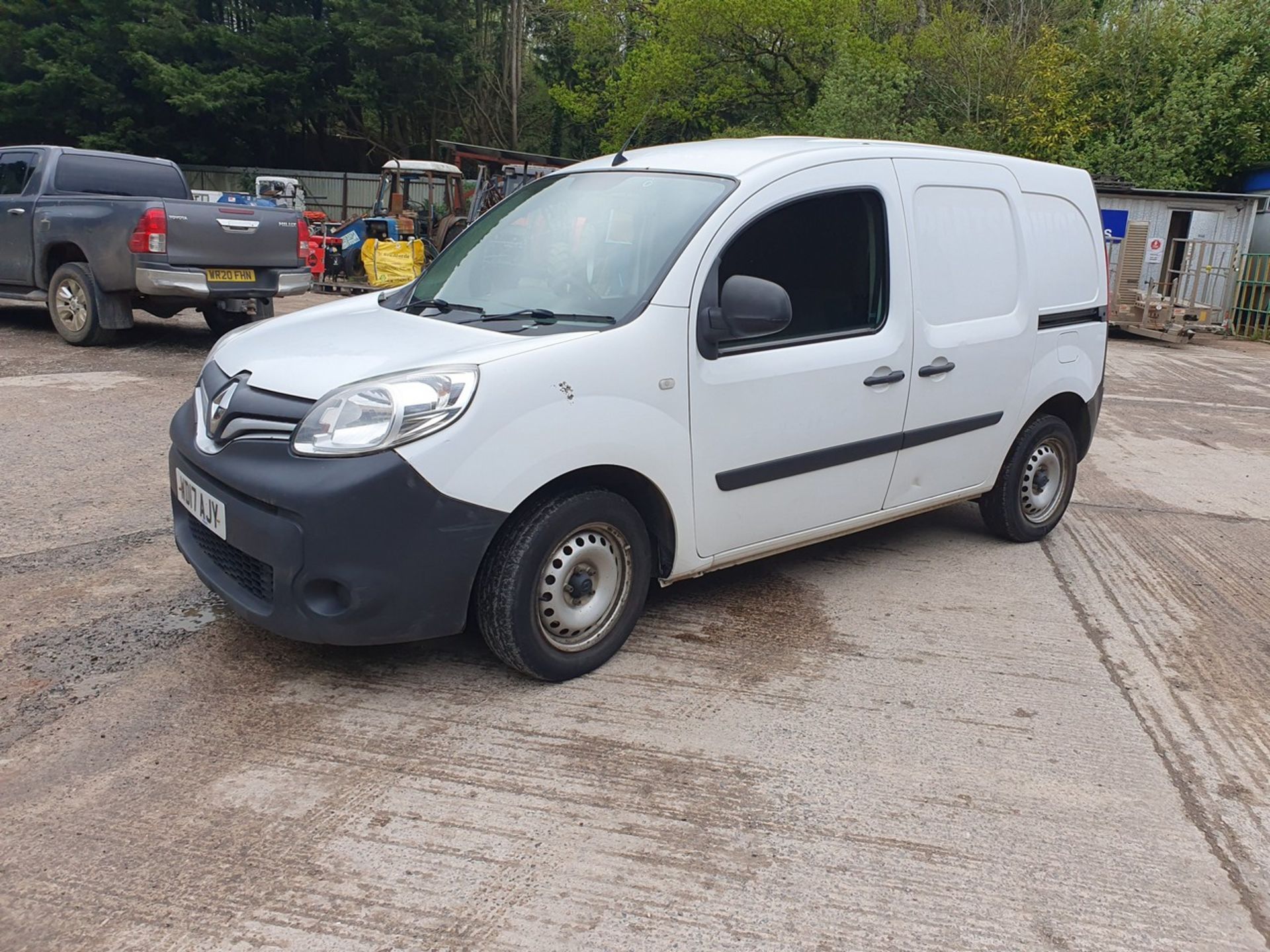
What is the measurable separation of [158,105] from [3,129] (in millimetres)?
5414

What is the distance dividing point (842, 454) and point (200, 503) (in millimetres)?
2394

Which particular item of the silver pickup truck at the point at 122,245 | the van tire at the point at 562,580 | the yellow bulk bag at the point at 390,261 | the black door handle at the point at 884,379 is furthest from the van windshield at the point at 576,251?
the yellow bulk bag at the point at 390,261

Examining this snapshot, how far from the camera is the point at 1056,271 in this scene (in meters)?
5.10

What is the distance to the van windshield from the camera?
368 cm

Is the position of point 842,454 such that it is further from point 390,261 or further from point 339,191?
point 339,191

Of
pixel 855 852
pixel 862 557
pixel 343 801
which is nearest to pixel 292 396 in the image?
pixel 343 801

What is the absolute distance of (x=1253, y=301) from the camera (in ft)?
65.9

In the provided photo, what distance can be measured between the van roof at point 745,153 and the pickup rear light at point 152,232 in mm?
5748

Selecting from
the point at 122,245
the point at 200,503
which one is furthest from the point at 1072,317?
the point at 122,245

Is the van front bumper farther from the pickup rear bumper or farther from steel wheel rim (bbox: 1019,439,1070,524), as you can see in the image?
the pickup rear bumper

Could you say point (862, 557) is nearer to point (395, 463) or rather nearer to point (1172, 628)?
point (1172, 628)

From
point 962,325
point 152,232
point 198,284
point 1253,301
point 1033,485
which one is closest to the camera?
point 962,325

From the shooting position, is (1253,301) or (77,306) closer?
(77,306)

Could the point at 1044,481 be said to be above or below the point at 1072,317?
below
